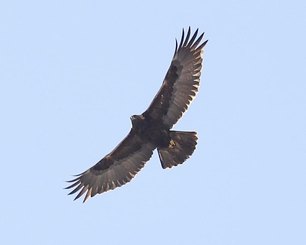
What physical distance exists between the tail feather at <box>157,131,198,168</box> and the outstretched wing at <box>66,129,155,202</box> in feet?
2.05

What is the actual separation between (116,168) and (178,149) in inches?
87.2

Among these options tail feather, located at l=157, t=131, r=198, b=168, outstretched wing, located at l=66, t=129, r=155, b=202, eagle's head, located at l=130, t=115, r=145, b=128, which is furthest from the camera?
outstretched wing, located at l=66, t=129, r=155, b=202

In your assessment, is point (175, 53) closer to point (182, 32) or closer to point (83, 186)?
point (182, 32)

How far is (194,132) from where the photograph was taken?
1163 inches

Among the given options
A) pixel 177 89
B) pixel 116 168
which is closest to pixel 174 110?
pixel 177 89

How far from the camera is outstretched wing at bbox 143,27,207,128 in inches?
1165

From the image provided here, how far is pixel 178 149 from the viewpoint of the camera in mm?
29734

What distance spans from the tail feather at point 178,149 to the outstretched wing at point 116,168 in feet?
2.05

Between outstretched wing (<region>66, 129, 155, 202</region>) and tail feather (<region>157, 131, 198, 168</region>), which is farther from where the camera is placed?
outstretched wing (<region>66, 129, 155, 202</region>)

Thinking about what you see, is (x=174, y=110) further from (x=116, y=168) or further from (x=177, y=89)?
(x=116, y=168)

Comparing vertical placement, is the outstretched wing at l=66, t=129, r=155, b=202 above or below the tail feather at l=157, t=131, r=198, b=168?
above

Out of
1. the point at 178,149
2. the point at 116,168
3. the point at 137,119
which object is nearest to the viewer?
the point at 137,119

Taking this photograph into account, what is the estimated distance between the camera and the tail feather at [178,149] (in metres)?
29.6

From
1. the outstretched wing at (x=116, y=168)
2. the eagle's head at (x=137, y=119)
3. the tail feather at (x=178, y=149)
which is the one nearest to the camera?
the eagle's head at (x=137, y=119)
